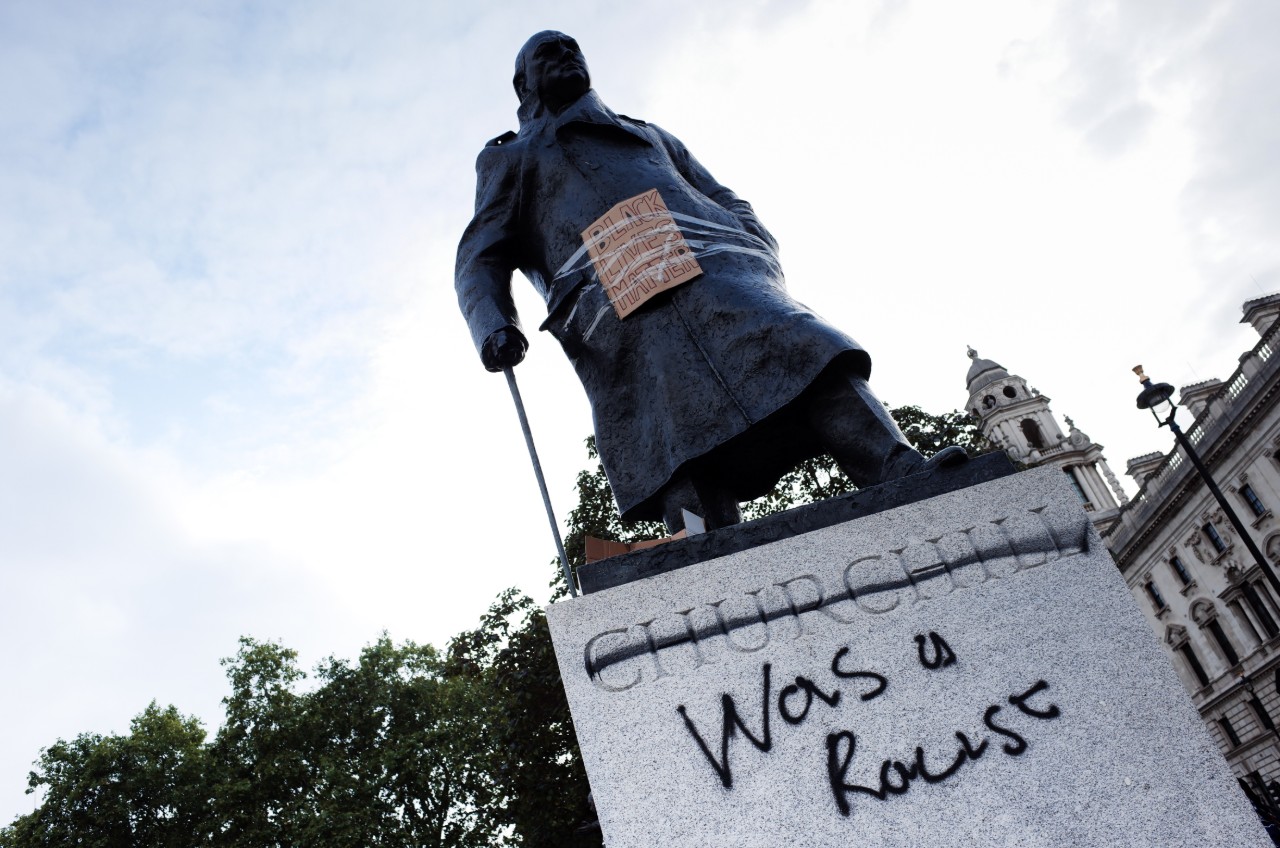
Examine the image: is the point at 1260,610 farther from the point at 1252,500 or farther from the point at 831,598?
the point at 831,598

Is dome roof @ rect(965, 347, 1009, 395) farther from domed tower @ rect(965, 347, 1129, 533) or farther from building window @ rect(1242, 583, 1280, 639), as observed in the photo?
building window @ rect(1242, 583, 1280, 639)

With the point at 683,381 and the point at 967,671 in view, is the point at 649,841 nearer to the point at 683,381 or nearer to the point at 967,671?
the point at 967,671

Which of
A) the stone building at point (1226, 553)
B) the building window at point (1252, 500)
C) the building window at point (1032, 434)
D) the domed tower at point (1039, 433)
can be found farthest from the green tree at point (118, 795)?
the building window at point (1032, 434)

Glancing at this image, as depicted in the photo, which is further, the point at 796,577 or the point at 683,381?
the point at 683,381

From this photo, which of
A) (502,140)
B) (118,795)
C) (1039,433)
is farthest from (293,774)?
(1039,433)

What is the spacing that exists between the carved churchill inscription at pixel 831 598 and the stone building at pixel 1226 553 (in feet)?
88.7

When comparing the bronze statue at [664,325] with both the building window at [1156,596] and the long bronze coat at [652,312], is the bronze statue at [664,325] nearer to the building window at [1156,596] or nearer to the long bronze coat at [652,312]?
the long bronze coat at [652,312]

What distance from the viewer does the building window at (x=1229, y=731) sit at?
37725mm

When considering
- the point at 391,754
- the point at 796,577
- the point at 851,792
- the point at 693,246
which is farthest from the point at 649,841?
the point at 391,754

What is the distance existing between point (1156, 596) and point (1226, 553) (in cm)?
803

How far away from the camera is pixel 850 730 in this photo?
2.30 metres

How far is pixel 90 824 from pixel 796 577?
27.6m

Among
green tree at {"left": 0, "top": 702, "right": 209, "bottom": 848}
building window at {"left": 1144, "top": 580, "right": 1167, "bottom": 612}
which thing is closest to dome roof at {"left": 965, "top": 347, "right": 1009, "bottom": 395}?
building window at {"left": 1144, "top": 580, "right": 1167, "bottom": 612}

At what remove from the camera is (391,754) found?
24266 mm
